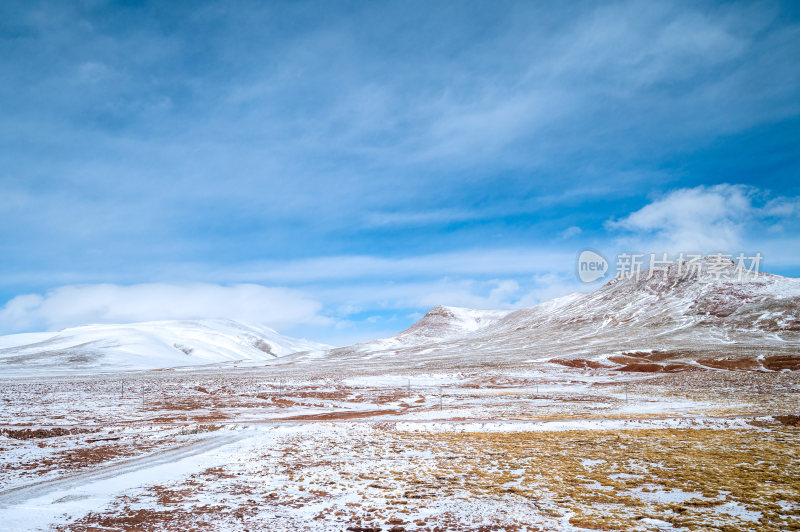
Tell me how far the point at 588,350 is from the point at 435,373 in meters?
49.4

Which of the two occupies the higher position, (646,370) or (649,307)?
(649,307)

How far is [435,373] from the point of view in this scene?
3049 inches

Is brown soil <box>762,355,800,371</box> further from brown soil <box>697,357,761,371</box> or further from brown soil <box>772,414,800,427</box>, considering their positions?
brown soil <box>772,414,800,427</box>

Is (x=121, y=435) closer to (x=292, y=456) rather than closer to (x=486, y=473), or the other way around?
(x=292, y=456)

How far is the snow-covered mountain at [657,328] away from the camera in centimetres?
9462

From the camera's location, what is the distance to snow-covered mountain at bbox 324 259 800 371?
94625 millimetres

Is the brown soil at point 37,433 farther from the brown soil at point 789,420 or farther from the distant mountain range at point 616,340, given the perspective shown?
the distant mountain range at point 616,340

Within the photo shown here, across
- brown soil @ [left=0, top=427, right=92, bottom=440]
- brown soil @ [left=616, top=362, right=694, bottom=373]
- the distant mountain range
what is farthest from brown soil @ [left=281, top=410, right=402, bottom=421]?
brown soil @ [left=616, top=362, right=694, bottom=373]

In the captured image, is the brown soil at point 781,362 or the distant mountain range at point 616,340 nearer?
the brown soil at point 781,362

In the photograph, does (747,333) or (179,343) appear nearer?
(747,333)

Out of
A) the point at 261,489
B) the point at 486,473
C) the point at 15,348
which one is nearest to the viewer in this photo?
the point at 261,489

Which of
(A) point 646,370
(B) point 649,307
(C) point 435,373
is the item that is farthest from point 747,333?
(C) point 435,373

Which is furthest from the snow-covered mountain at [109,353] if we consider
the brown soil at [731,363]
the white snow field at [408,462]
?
the brown soil at [731,363]

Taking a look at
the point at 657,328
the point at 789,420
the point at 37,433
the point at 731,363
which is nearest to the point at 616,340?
the point at 657,328
